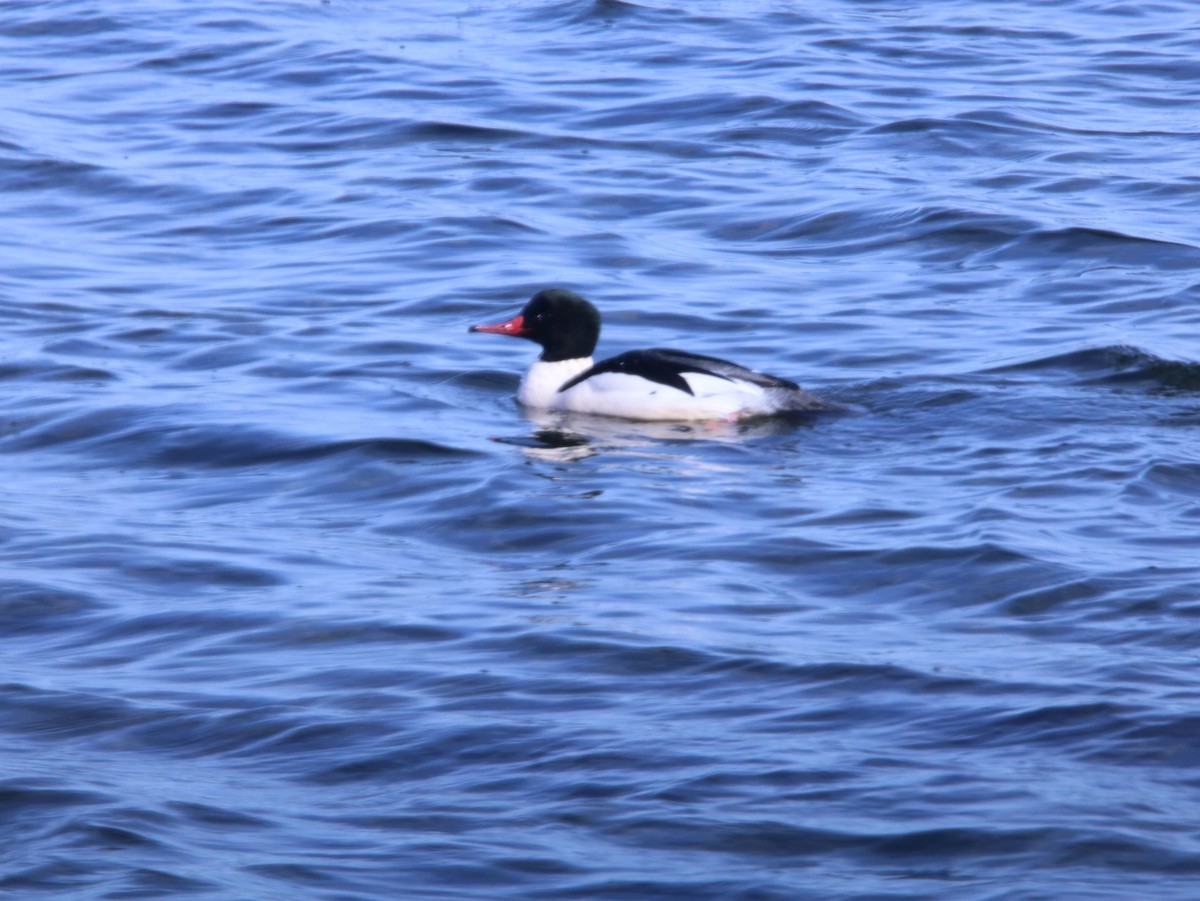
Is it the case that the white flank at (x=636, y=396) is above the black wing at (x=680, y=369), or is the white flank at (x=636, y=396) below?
below

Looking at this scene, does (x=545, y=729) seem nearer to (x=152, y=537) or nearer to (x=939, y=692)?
(x=939, y=692)

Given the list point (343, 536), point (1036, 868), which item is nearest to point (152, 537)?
point (343, 536)

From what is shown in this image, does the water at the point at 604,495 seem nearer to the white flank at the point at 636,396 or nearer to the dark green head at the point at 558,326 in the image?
the white flank at the point at 636,396

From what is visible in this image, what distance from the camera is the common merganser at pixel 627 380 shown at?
10.7 metres

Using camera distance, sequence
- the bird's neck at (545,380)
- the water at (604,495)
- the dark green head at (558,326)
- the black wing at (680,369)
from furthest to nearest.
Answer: the dark green head at (558,326)
the bird's neck at (545,380)
the black wing at (680,369)
the water at (604,495)

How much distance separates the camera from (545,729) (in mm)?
6387

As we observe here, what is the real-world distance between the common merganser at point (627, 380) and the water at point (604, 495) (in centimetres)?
16

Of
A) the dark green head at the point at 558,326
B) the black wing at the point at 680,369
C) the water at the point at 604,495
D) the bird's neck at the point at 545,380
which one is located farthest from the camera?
the dark green head at the point at 558,326

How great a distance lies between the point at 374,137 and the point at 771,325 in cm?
670

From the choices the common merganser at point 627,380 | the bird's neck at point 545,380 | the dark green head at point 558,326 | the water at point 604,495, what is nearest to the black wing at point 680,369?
the common merganser at point 627,380

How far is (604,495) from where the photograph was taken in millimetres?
9445

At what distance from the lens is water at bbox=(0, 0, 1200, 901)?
5.72 meters

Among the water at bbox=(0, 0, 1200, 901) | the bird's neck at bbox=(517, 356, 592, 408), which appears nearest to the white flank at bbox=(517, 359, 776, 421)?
the bird's neck at bbox=(517, 356, 592, 408)

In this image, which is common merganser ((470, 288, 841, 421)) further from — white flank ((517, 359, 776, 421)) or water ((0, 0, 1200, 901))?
water ((0, 0, 1200, 901))
